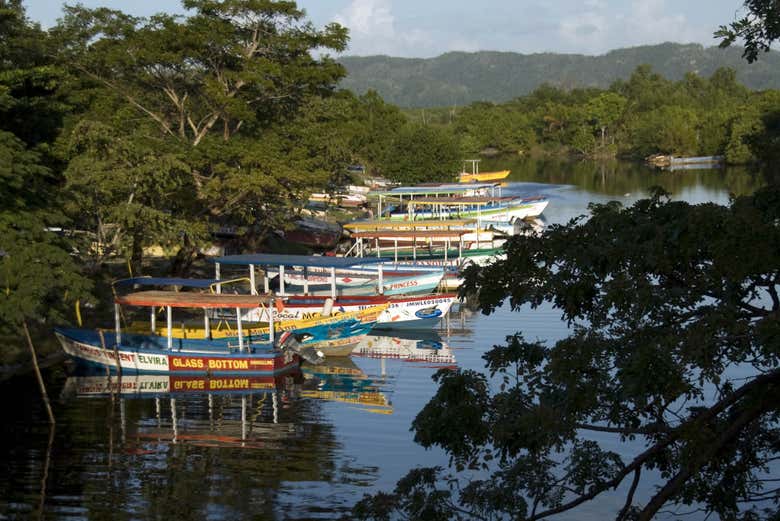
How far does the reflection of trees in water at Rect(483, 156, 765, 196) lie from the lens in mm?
87556

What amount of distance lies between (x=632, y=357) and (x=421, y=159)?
6283 cm

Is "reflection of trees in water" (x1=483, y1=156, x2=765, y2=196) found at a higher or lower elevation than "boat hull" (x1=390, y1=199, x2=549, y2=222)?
higher

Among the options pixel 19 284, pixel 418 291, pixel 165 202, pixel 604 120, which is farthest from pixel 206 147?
pixel 604 120

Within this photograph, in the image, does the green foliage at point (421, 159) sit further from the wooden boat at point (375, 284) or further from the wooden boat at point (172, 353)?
the wooden boat at point (172, 353)

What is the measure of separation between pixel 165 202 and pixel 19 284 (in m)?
13.8

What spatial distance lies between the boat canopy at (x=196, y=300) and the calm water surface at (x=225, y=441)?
199 centimetres

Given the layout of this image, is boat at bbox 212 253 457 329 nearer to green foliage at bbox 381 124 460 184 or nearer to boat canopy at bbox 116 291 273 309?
boat canopy at bbox 116 291 273 309

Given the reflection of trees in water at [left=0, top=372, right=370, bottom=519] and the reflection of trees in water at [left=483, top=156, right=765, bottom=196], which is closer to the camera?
the reflection of trees in water at [left=0, top=372, right=370, bottom=519]

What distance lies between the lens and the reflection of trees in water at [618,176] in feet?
287

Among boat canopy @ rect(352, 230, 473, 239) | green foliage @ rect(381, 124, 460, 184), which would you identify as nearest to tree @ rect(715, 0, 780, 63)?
boat canopy @ rect(352, 230, 473, 239)

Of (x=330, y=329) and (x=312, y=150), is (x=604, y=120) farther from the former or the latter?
(x=330, y=329)

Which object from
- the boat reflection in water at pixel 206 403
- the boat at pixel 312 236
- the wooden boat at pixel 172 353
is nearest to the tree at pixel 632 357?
the boat reflection in water at pixel 206 403

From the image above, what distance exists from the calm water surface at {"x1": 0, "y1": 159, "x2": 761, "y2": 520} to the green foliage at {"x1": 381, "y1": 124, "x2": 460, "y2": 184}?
4005cm

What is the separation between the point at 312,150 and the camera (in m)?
41.0
